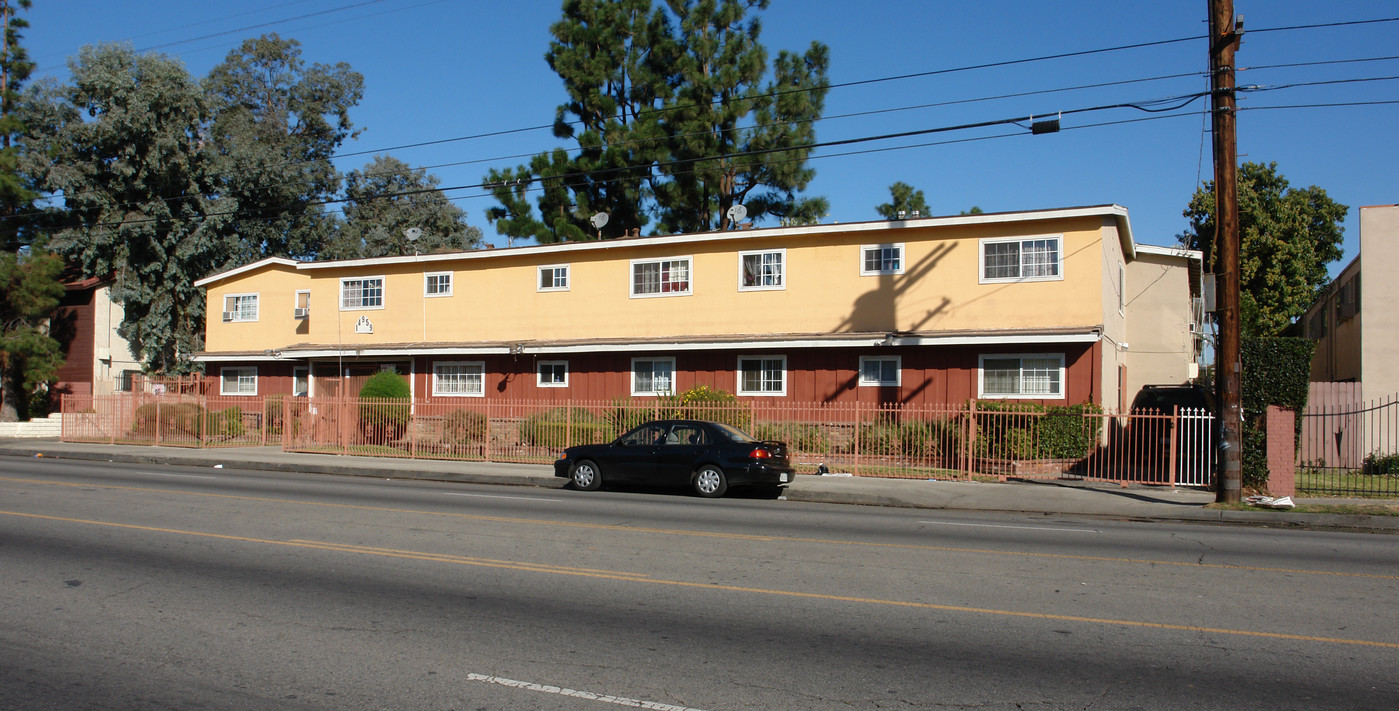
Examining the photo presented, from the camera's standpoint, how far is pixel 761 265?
2616 cm

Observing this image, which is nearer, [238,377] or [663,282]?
[663,282]

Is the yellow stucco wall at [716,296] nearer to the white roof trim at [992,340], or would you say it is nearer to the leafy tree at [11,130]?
the white roof trim at [992,340]

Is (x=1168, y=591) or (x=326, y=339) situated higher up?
(x=326, y=339)

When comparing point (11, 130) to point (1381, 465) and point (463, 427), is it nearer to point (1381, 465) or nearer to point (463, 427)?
point (463, 427)

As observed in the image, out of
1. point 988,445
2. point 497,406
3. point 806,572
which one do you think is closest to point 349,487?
point 497,406

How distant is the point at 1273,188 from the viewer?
39688 mm

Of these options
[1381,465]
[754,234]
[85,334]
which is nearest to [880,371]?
[754,234]

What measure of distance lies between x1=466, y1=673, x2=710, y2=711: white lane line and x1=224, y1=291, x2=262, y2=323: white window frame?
1268 inches

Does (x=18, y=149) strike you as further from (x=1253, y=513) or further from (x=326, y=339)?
(x=1253, y=513)

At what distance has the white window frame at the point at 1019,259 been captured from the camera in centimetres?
2277

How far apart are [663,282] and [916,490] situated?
11.5 m

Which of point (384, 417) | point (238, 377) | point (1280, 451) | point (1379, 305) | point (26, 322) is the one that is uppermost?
point (26, 322)

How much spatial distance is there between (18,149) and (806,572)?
51.3 meters

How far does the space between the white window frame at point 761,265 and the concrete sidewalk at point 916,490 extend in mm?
6688
